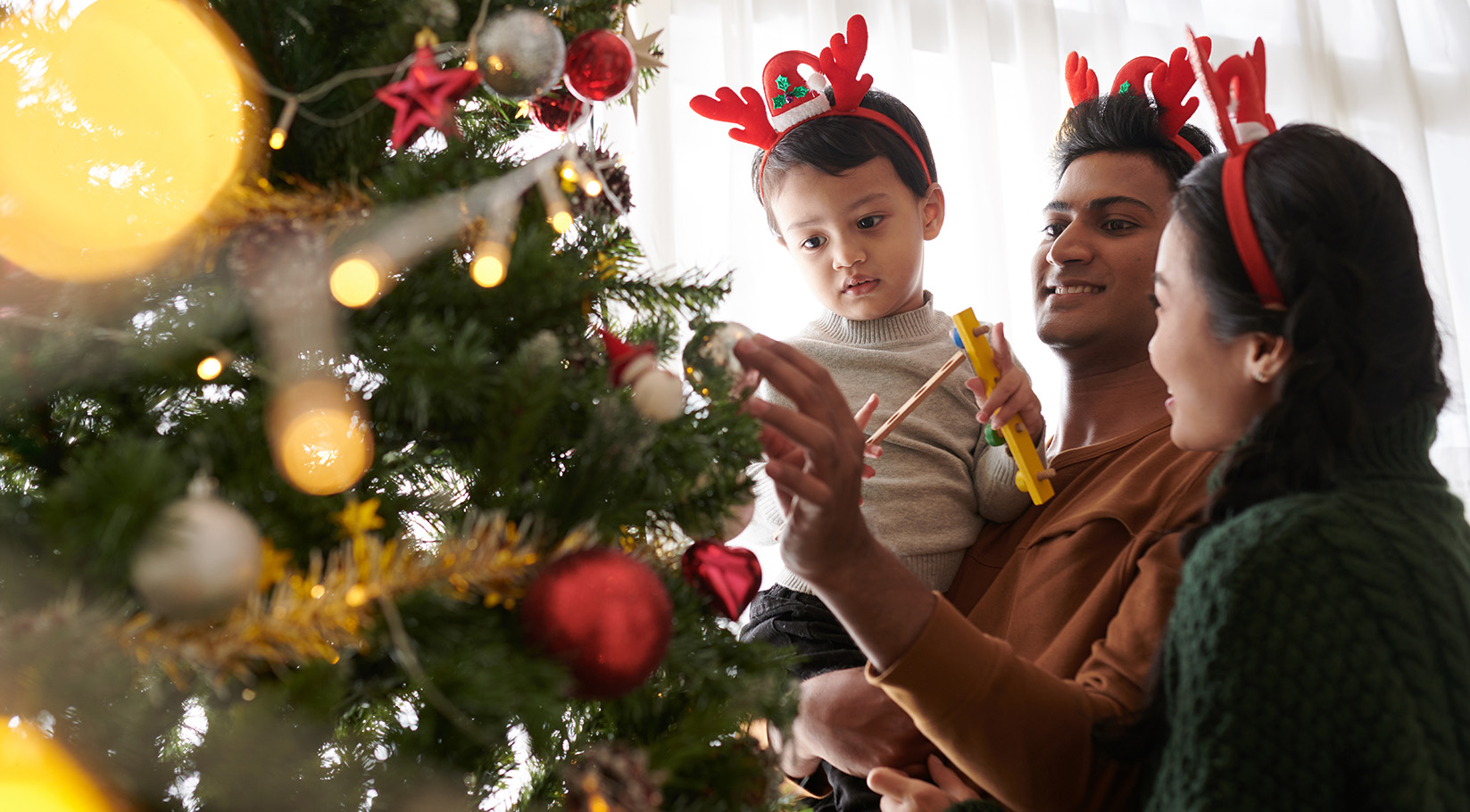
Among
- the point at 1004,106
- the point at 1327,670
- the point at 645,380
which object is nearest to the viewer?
the point at 645,380

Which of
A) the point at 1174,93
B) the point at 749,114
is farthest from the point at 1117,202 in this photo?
the point at 749,114

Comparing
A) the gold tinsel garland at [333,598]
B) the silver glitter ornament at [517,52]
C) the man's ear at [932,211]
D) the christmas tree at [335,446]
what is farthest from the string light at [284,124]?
the man's ear at [932,211]

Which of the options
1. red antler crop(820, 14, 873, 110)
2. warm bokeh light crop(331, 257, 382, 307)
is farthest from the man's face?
warm bokeh light crop(331, 257, 382, 307)

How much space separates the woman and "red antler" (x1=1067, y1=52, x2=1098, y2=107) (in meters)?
0.54

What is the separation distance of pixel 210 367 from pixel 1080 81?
56.4 inches

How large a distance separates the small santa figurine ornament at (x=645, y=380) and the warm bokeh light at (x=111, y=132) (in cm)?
27

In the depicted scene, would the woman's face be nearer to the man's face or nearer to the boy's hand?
the boy's hand

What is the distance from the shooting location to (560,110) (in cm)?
80

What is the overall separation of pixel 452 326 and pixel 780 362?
0.33 m

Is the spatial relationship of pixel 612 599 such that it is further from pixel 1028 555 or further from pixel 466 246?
pixel 1028 555

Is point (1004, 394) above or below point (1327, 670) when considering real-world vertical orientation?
above

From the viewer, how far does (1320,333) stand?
0.90 m

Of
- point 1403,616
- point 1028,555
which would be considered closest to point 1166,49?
point 1028,555

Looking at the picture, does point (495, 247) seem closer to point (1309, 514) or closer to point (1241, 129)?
point (1309, 514)
